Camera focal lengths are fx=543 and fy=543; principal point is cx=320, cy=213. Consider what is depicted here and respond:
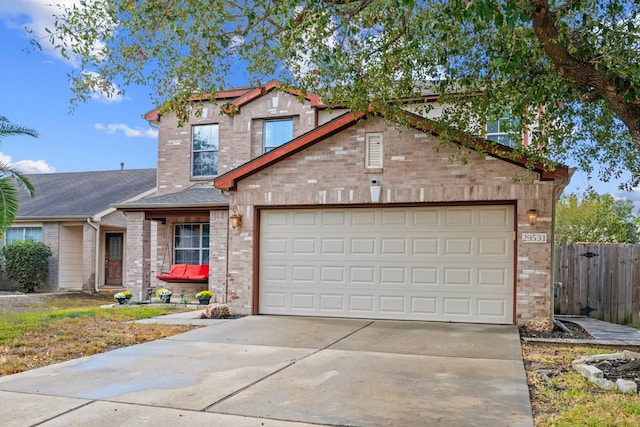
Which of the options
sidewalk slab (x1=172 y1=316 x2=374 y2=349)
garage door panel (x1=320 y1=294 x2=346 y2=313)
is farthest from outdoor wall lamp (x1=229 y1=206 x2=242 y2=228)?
garage door panel (x1=320 y1=294 x2=346 y2=313)

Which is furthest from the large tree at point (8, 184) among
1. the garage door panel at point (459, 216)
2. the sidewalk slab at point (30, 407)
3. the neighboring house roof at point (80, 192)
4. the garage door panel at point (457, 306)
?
the garage door panel at point (457, 306)

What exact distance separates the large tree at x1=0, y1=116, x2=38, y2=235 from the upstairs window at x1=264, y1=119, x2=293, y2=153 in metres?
6.40

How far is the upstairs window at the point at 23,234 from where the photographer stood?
19953 mm

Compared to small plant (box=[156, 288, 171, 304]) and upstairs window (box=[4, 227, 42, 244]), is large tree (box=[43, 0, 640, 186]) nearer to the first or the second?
small plant (box=[156, 288, 171, 304])

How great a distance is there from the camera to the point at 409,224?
429 inches

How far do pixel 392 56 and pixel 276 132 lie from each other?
8.17 m

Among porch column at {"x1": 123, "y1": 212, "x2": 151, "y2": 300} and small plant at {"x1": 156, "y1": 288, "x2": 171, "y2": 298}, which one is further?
porch column at {"x1": 123, "y1": 212, "x2": 151, "y2": 300}

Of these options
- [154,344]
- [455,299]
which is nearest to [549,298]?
[455,299]

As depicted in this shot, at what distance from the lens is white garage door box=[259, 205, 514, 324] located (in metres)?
10.4

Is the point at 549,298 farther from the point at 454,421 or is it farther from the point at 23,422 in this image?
the point at 23,422

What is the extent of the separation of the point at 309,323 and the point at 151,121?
10.4 metres

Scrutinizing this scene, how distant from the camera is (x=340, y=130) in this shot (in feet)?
36.5

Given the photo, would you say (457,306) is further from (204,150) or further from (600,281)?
(204,150)

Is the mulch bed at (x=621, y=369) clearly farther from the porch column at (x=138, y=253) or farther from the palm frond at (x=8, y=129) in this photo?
the porch column at (x=138, y=253)
